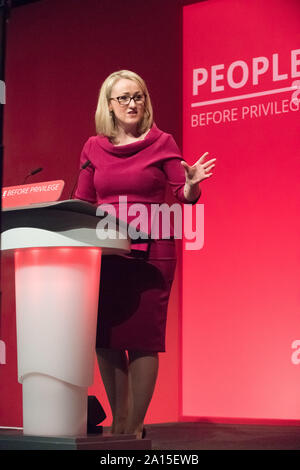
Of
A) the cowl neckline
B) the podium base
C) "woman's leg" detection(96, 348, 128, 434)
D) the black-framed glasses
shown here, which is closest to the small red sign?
the cowl neckline

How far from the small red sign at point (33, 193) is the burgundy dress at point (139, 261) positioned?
0.22m

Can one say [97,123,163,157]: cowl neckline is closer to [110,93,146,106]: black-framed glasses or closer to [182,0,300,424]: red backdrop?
[110,93,146,106]: black-framed glasses

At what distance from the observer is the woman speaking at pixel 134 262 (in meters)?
2.12

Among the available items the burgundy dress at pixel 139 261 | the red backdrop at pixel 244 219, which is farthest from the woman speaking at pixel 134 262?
the red backdrop at pixel 244 219

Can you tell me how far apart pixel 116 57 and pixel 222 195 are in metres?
1.26

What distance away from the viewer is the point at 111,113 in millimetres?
2295

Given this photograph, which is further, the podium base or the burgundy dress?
the burgundy dress

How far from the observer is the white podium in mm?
1912

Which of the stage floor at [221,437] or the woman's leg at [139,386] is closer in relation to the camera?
the woman's leg at [139,386]

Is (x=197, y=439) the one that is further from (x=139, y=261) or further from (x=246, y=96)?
(x=246, y=96)

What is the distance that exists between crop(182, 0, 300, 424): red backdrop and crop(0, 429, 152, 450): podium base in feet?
6.29

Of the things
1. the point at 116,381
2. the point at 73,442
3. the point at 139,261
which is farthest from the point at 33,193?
the point at 73,442

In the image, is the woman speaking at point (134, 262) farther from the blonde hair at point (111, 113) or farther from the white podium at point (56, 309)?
the white podium at point (56, 309)
